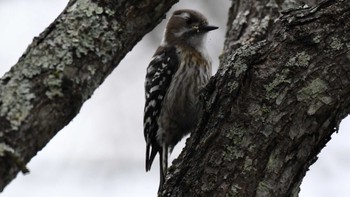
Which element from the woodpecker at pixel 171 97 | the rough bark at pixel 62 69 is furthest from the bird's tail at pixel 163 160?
the rough bark at pixel 62 69

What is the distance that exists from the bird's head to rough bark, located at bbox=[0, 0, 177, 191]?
2983mm

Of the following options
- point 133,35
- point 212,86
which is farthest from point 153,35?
point 133,35

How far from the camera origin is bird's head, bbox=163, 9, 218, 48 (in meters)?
5.96

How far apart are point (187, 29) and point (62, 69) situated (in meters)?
3.60

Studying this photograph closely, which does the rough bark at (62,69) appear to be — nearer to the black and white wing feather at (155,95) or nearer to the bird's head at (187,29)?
the black and white wing feather at (155,95)

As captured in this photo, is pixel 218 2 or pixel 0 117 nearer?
pixel 0 117

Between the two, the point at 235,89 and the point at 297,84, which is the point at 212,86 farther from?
the point at 297,84

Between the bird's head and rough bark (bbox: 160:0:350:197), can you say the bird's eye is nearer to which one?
the bird's head

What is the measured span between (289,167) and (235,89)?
461 millimetres

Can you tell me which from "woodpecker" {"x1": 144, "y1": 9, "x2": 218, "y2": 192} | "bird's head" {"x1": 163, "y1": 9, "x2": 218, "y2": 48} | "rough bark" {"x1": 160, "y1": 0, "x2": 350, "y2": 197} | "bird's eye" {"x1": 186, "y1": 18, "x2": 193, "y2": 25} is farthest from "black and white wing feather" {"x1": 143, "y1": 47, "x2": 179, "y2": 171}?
"rough bark" {"x1": 160, "y1": 0, "x2": 350, "y2": 197}

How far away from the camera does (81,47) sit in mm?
2611

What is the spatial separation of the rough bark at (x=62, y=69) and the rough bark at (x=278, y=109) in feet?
2.14

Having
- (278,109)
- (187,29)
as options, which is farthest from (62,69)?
(187,29)

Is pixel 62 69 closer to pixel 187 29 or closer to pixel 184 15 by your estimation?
pixel 187 29
